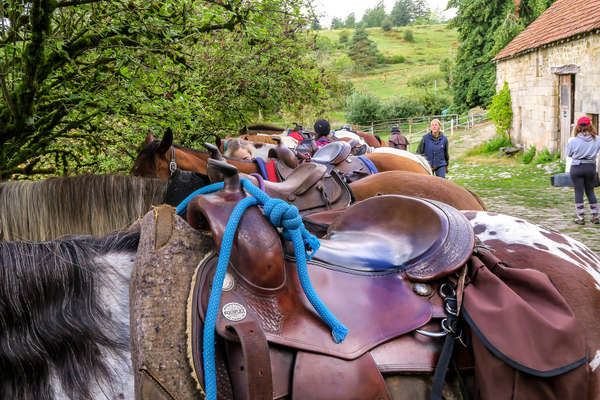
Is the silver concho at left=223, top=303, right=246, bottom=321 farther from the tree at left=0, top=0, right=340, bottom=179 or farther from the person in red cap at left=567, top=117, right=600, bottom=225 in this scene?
the person in red cap at left=567, top=117, right=600, bottom=225

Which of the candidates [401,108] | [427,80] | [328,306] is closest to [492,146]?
[328,306]

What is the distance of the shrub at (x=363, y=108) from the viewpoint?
3512 cm

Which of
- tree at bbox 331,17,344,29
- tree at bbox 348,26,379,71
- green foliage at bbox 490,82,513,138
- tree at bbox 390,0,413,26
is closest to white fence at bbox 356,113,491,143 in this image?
green foliage at bbox 490,82,513,138

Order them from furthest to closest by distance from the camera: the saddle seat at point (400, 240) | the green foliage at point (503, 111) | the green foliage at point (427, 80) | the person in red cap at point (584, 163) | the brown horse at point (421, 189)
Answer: the green foliage at point (427, 80) → the green foliage at point (503, 111) → the person in red cap at point (584, 163) → the brown horse at point (421, 189) → the saddle seat at point (400, 240)

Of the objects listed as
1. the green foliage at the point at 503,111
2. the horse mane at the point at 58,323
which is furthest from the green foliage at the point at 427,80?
the horse mane at the point at 58,323

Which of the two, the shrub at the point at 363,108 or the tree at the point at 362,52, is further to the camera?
the tree at the point at 362,52

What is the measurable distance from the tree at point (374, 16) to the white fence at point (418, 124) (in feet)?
291

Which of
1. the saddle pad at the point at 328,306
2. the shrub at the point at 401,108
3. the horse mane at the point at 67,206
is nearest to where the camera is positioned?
the saddle pad at the point at 328,306

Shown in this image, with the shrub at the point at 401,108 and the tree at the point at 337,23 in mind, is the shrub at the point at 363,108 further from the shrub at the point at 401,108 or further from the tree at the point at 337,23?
the tree at the point at 337,23

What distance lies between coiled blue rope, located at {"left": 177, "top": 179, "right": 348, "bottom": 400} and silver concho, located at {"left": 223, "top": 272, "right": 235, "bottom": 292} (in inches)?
1.7

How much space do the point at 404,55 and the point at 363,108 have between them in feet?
147

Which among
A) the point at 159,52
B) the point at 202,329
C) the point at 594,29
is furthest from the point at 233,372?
the point at 594,29

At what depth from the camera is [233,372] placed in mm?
1098

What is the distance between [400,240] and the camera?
1.64 m
